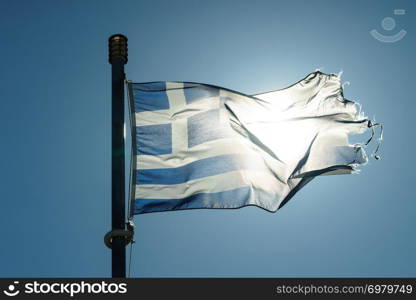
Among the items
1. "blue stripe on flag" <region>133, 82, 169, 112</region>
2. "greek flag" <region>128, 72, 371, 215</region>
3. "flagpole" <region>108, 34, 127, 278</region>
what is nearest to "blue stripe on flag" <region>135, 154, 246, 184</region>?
"greek flag" <region>128, 72, 371, 215</region>

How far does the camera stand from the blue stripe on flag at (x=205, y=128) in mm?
9172

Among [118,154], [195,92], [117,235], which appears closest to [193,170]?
[195,92]

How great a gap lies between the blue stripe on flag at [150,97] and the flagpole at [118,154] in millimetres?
1310

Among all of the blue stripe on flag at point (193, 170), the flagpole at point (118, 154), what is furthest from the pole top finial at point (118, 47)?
the blue stripe on flag at point (193, 170)

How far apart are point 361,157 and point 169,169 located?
3029 millimetres

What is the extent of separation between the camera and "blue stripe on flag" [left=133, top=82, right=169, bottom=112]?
9.00m

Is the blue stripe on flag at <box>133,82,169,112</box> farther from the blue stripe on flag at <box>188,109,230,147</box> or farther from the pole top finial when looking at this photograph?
the pole top finial

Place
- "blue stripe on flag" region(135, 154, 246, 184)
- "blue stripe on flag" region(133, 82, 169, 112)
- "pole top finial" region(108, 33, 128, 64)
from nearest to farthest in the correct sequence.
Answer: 1. "pole top finial" region(108, 33, 128, 64)
2. "blue stripe on flag" region(135, 154, 246, 184)
3. "blue stripe on flag" region(133, 82, 169, 112)

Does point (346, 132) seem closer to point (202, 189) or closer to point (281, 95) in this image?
point (281, 95)

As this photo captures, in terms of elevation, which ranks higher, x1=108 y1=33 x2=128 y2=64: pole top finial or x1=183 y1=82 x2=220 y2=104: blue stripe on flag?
x1=108 y1=33 x2=128 y2=64: pole top finial

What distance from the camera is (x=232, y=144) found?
935 cm

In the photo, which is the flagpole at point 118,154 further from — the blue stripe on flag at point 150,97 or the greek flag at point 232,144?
the blue stripe on flag at point 150,97

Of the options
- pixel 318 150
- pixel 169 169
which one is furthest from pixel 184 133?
pixel 318 150

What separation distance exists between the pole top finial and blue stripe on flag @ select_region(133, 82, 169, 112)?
1.30 meters
